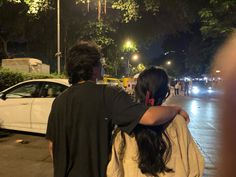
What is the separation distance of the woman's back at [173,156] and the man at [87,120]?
0.06 meters

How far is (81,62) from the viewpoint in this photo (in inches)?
101

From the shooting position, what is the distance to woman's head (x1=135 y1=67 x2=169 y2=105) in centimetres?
249

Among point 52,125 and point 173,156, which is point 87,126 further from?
point 173,156

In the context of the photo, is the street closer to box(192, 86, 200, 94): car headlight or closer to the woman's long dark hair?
the woman's long dark hair

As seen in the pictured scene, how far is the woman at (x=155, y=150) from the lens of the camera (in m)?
2.34

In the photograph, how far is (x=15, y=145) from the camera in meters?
8.94

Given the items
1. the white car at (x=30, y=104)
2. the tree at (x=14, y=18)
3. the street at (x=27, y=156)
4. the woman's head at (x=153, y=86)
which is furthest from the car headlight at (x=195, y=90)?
the woman's head at (x=153, y=86)

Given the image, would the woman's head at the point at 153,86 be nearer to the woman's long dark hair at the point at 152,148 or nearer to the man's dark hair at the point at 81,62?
the woman's long dark hair at the point at 152,148

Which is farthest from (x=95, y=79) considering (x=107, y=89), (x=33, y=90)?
(x=33, y=90)

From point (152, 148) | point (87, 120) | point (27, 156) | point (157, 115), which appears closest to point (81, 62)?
point (87, 120)

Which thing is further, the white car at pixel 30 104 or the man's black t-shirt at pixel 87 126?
the white car at pixel 30 104

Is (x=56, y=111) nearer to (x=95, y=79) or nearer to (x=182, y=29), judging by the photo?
(x=95, y=79)

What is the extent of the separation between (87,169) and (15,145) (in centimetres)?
687

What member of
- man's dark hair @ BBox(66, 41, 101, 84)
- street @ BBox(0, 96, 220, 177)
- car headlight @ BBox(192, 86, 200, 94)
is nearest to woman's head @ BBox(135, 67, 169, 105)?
man's dark hair @ BBox(66, 41, 101, 84)
